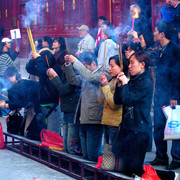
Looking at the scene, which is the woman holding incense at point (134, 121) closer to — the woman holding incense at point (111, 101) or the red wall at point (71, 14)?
the woman holding incense at point (111, 101)

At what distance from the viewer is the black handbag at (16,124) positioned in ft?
18.4

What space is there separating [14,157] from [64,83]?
1180mm

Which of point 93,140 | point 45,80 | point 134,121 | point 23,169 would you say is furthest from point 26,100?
point 134,121

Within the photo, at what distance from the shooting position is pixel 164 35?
4.38 meters

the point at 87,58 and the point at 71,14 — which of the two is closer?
the point at 87,58

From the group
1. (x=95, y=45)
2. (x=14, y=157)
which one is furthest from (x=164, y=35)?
(x=14, y=157)

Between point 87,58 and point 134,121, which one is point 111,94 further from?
point 87,58

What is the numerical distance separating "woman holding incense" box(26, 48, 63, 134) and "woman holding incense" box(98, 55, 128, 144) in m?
1.21

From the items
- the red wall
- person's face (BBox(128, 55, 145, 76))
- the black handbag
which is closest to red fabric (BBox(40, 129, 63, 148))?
the black handbag

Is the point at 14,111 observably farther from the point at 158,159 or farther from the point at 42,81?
the point at 158,159

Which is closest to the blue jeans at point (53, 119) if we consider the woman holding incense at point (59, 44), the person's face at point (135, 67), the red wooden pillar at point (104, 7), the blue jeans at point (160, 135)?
the woman holding incense at point (59, 44)

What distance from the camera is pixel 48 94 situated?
5105 millimetres

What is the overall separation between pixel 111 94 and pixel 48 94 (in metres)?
1.46

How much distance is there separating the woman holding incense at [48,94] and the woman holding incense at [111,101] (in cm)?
121
